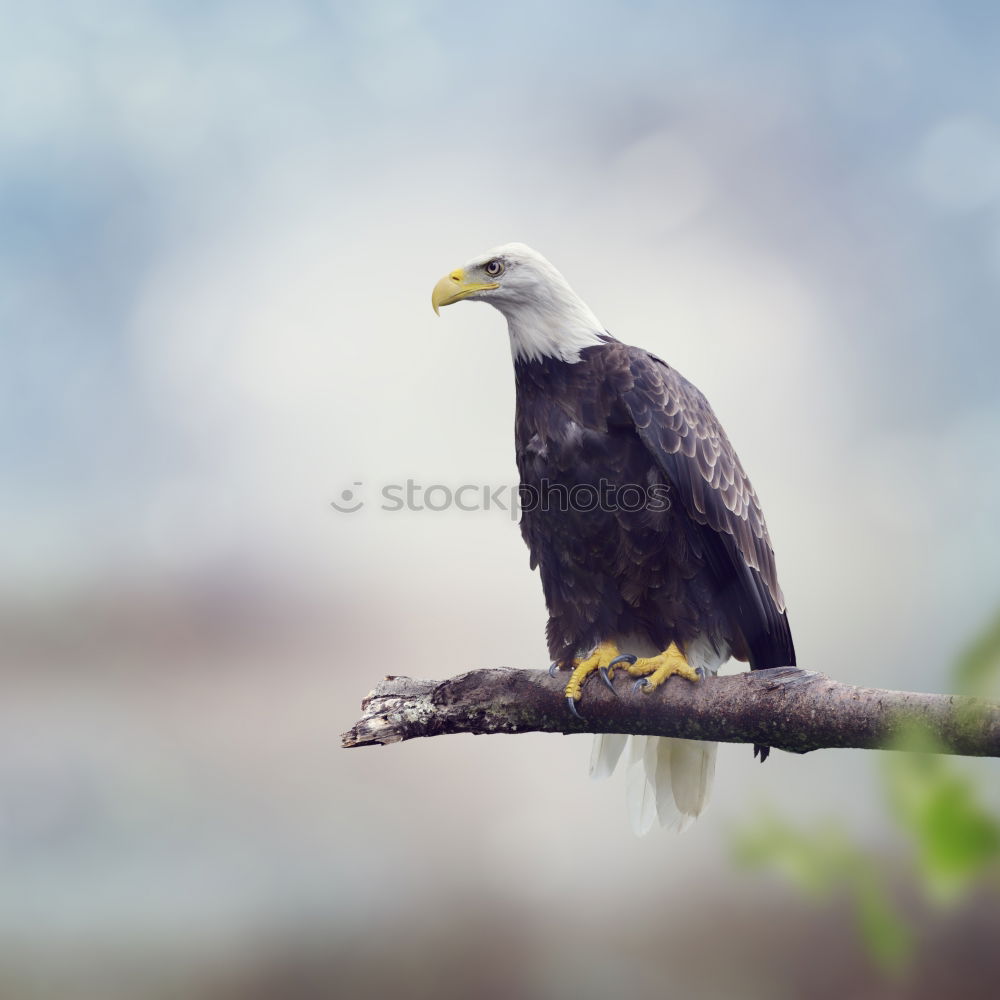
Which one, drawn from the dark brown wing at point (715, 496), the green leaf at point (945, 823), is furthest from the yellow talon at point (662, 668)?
the green leaf at point (945, 823)

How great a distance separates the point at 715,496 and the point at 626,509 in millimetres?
311

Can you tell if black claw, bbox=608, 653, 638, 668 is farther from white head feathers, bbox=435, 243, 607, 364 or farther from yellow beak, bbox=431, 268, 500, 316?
yellow beak, bbox=431, 268, 500, 316

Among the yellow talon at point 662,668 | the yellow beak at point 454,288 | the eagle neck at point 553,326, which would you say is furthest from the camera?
the yellow beak at point 454,288

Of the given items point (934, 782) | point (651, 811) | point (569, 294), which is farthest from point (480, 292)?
point (934, 782)

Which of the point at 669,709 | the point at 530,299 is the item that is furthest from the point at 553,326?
the point at 669,709

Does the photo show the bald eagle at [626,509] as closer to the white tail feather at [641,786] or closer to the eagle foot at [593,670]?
the eagle foot at [593,670]

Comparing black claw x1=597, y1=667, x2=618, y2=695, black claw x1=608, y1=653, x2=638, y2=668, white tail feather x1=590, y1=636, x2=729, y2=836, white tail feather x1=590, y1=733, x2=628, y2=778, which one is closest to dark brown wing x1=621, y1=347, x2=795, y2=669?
black claw x1=608, y1=653, x2=638, y2=668

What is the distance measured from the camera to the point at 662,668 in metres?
3.27

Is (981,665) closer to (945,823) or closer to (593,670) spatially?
(945,823)

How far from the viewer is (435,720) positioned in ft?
11.1

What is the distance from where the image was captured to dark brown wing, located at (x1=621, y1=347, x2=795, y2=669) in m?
3.36

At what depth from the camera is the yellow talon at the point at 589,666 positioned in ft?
11.1

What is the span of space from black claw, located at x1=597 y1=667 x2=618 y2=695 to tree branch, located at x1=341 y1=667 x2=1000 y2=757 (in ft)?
0.05

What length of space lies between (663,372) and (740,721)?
126cm
